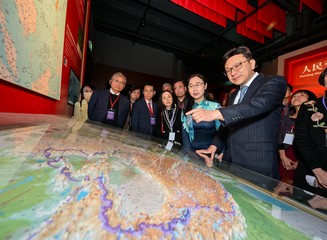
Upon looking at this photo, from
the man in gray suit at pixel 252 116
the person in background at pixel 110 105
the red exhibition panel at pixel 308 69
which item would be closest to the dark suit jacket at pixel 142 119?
the person in background at pixel 110 105

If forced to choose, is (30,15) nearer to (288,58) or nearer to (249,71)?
(249,71)

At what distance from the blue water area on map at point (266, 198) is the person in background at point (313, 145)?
3.29 ft

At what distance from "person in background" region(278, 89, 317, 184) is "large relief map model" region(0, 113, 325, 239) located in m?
1.89

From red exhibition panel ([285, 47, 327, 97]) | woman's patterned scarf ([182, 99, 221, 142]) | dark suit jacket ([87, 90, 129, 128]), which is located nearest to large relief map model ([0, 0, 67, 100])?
dark suit jacket ([87, 90, 129, 128])

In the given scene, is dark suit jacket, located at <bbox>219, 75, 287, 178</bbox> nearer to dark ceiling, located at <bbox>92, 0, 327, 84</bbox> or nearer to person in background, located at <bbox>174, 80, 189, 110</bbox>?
person in background, located at <bbox>174, 80, 189, 110</bbox>

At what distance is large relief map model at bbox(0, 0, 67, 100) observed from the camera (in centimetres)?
111

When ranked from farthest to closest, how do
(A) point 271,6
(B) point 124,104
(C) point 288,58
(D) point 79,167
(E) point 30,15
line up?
(C) point 288,58, (A) point 271,6, (B) point 124,104, (E) point 30,15, (D) point 79,167

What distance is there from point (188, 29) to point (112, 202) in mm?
6527

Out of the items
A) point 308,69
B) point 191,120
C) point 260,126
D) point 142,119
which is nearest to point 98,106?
point 142,119

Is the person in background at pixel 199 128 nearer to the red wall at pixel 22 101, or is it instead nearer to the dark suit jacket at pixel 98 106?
the dark suit jacket at pixel 98 106

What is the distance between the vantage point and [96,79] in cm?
687

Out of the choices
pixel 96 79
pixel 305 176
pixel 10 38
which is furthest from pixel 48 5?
pixel 96 79

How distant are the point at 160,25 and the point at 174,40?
114 centimetres

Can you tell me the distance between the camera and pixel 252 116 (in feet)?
3.17
